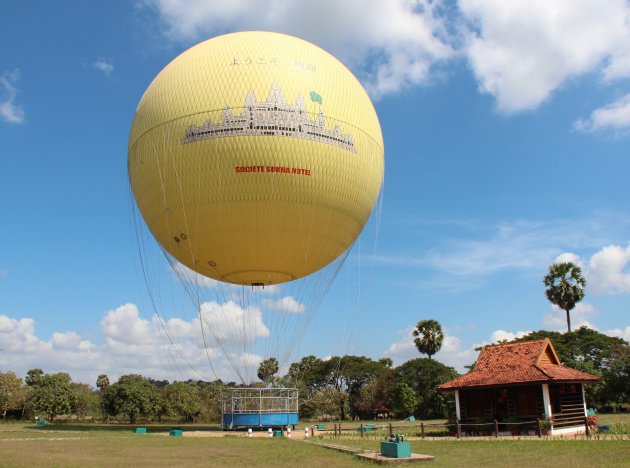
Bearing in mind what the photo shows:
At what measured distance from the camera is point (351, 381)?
238 ft

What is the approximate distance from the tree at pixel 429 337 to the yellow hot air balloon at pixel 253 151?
1931 inches

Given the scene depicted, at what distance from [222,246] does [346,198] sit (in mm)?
5114

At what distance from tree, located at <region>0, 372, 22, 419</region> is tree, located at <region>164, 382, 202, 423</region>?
50.4 feet

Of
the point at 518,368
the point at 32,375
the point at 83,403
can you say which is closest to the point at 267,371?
the point at 518,368

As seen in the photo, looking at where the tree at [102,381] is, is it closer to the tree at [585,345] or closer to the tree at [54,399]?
the tree at [54,399]

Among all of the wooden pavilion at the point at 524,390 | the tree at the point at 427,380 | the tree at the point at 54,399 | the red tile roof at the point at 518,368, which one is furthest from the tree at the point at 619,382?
the tree at the point at 54,399

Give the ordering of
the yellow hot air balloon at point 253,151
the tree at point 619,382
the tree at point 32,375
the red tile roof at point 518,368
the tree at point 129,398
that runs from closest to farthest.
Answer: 1. the yellow hot air balloon at point 253,151
2. the red tile roof at point 518,368
3. the tree at point 619,382
4. the tree at point 129,398
5. the tree at point 32,375

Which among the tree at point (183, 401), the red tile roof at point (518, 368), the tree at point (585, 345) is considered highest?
the tree at point (585, 345)

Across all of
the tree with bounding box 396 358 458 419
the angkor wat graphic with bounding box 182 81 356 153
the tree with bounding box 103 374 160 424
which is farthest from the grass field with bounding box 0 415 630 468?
the tree with bounding box 396 358 458 419

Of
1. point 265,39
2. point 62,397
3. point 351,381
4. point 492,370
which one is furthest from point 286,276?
point 351,381

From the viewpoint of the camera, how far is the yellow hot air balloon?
20.2 meters

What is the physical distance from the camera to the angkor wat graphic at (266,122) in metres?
20.0

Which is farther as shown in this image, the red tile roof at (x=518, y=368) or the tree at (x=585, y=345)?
the tree at (x=585, y=345)

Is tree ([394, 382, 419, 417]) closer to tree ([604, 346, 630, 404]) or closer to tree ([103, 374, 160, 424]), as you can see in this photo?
tree ([604, 346, 630, 404])
